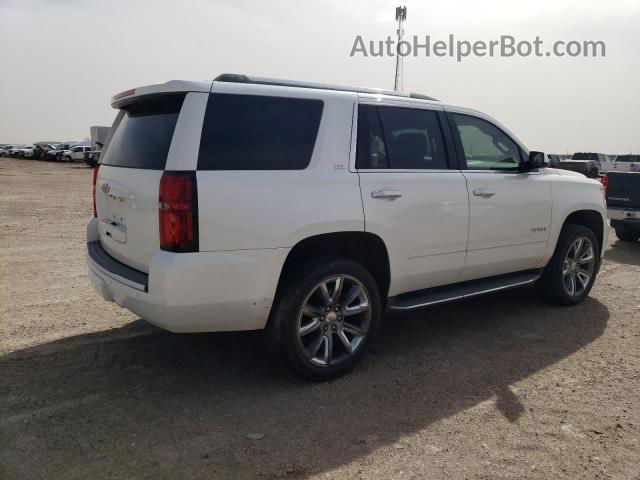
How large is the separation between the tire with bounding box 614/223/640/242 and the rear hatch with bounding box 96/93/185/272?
8739 millimetres

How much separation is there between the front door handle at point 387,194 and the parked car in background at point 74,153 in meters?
49.7

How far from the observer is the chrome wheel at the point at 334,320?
3.62m

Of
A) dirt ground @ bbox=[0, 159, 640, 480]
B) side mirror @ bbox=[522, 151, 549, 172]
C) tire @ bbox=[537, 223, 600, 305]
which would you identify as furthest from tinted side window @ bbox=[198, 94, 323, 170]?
tire @ bbox=[537, 223, 600, 305]

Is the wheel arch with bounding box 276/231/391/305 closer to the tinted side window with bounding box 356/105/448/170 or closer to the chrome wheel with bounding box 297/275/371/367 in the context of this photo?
the chrome wheel with bounding box 297/275/371/367

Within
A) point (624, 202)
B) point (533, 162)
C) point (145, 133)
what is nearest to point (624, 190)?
point (624, 202)

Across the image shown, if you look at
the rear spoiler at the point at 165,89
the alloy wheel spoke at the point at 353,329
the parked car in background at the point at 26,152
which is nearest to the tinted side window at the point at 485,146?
the alloy wheel spoke at the point at 353,329

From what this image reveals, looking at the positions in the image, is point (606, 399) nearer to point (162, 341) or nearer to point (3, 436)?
point (162, 341)

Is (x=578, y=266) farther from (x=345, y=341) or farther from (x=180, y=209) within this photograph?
(x=180, y=209)

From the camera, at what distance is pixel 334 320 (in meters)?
3.73

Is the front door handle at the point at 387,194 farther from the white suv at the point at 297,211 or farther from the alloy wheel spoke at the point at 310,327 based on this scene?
the alloy wheel spoke at the point at 310,327

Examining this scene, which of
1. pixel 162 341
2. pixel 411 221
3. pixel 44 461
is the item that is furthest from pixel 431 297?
pixel 44 461

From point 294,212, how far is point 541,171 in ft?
9.74

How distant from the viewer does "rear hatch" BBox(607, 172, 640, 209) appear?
905 centimetres

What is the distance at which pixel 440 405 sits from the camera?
3424 mm
